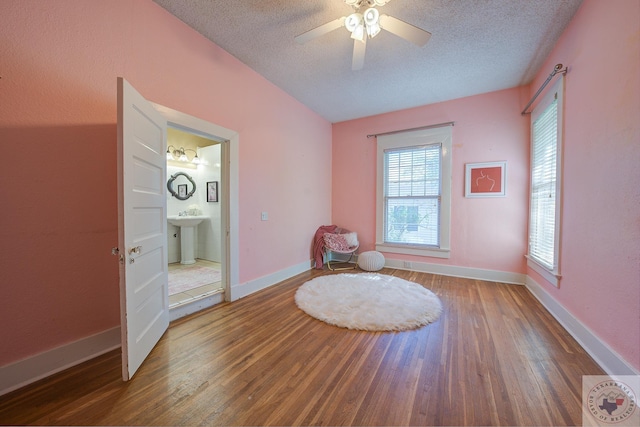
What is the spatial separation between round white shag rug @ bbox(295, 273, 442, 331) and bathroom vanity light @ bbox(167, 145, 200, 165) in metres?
3.38

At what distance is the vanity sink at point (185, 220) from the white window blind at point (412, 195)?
355 cm

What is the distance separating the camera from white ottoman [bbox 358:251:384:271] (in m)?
4.04

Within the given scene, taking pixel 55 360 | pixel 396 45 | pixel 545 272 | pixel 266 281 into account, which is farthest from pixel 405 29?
pixel 55 360

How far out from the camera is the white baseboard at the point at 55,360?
1382 millimetres

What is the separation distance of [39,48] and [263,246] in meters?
2.52

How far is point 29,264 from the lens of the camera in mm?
1452

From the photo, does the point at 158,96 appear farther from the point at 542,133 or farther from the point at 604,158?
the point at 542,133

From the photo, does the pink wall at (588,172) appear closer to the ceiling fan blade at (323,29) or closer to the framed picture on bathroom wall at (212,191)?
the ceiling fan blade at (323,29)

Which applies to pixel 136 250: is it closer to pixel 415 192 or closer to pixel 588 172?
pixel 588 172

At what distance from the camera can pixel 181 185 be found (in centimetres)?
455

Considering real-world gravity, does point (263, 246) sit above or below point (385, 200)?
below

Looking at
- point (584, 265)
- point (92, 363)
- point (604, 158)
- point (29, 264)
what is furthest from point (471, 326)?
point (29, 264)

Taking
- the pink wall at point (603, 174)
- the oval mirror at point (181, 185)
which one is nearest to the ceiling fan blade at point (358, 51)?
the pink wall at point (603, 174)

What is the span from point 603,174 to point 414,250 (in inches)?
103
